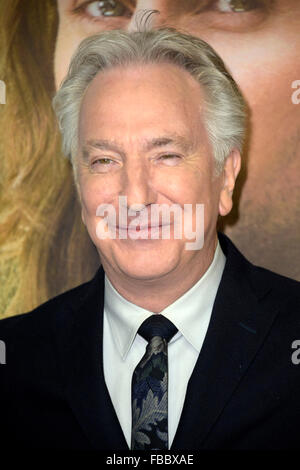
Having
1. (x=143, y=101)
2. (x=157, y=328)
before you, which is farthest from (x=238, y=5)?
(x=157, y=328)

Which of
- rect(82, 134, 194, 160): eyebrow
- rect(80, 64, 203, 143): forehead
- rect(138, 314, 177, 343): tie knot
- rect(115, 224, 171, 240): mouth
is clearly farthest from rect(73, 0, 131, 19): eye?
rect(138, 314, 177, 343): tie knot

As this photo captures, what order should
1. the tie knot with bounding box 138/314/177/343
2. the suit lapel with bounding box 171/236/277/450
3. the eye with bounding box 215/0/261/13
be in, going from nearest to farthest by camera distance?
the suit lapel with bounding box 171/236/277/450 → the tie knot with bounding box 138/314/177/343 → the eye with bounding box 215/0/261/13

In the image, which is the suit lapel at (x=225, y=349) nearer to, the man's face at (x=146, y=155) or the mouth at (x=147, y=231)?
the man's face at (x=146, y=155)

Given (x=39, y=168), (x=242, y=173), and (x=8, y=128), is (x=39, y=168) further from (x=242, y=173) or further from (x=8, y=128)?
(x=242, y=173)

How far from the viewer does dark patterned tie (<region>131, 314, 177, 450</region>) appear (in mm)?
1536

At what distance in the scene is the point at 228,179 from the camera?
1744 millimetres

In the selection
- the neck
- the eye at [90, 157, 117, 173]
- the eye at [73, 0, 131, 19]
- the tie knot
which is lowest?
the tie knot

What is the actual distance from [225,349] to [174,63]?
0.73 m

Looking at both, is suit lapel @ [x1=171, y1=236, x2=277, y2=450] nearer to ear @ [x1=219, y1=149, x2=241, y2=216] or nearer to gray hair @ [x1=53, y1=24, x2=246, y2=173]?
ear @ [x1=219, y1=149, x2=241, y2=216]

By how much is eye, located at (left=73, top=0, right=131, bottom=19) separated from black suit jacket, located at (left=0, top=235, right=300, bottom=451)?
74 centimetres

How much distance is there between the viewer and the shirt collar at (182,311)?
1.65m

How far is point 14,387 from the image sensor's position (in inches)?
70.5

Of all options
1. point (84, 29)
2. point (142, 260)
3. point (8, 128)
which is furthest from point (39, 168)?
point (142, 260)

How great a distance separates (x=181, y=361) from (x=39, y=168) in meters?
0.76
